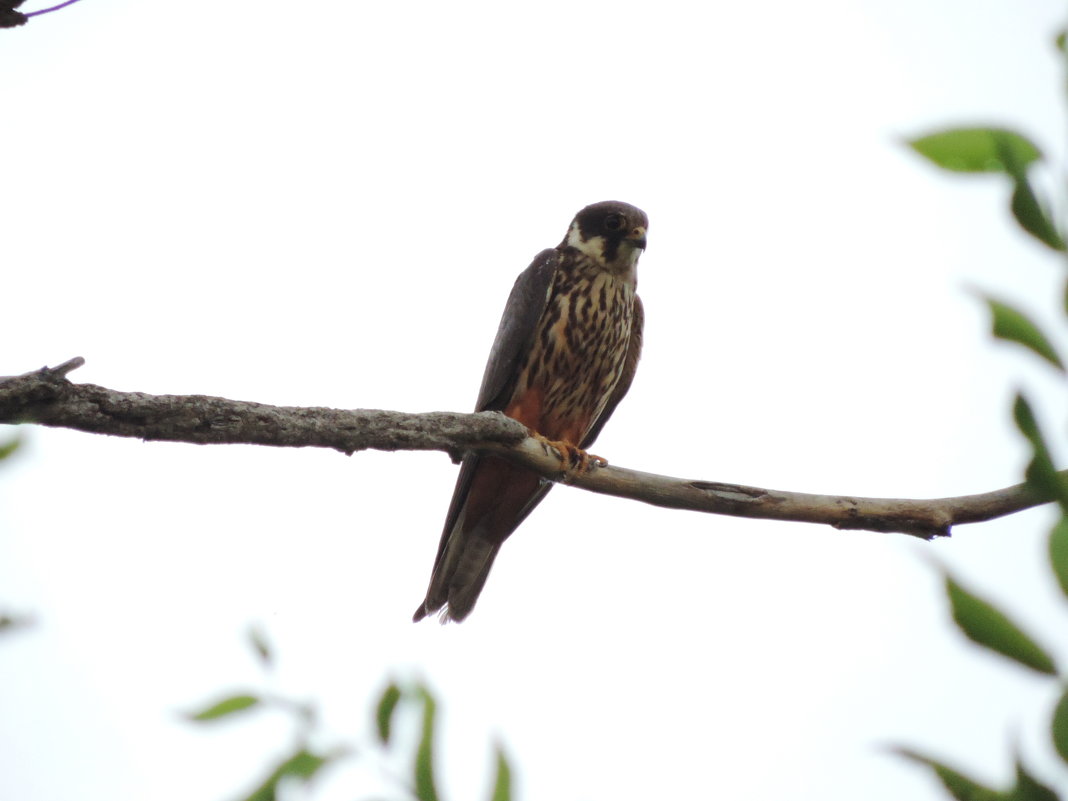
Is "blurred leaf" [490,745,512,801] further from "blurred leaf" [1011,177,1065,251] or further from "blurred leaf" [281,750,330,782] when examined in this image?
"blurred leaf" [1011,177,1065,251]

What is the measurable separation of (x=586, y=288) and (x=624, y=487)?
2.18 meters

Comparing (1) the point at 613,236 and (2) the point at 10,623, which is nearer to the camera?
(2) the point at 10,623

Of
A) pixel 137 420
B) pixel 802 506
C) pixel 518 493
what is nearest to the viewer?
pixel 137 420

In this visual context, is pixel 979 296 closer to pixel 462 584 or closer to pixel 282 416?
Answer: pixel 282 416

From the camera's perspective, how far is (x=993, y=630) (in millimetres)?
562

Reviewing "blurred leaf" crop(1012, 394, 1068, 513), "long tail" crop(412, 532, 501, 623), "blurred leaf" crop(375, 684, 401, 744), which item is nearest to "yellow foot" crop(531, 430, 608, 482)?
"long tail" crop(412, 532, 501, 623)

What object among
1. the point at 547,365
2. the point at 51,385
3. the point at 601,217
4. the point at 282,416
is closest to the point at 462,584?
the point at 547,365

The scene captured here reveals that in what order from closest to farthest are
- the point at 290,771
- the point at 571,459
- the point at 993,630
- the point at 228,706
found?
1. the point at 993,630
2. the point at 290,771
3. the point at 228,706
4. the point at 571,459

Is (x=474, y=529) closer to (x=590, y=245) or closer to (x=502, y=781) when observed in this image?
(x=590, y=245)

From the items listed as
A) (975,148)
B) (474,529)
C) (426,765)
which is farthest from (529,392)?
(975,148)

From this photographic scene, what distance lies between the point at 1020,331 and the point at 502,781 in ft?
1.88

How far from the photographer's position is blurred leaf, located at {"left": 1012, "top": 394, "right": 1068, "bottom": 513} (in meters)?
0.56

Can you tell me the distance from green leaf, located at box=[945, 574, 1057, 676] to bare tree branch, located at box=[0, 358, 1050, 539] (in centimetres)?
153

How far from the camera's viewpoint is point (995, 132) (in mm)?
599
